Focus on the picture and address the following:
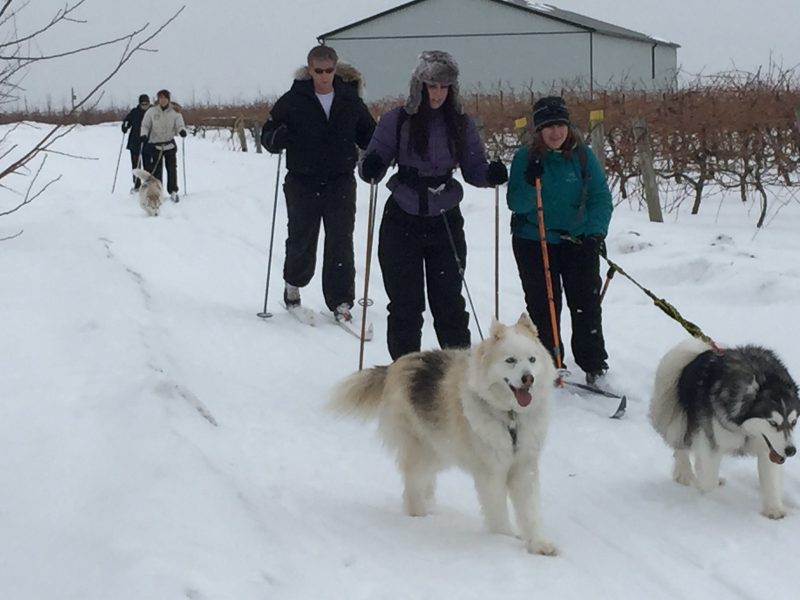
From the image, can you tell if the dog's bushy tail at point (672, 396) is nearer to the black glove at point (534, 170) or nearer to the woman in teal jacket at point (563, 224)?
the woman in teal jacket at point (563, 224)

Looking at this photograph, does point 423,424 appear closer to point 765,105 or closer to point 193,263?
point 193,263

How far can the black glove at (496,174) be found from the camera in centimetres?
575

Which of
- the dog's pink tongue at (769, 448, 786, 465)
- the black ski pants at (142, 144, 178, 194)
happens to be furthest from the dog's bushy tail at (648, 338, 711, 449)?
the black ski pants at (142, 144, 178, 194)

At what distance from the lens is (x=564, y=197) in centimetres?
613

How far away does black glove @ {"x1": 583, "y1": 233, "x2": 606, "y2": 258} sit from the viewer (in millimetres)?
6082

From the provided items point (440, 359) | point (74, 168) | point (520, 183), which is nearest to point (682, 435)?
point (440, 359)

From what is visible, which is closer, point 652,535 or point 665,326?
point 652,535

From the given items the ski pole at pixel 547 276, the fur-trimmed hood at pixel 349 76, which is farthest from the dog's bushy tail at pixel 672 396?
the fur-trimmed hood at pixel 349 76

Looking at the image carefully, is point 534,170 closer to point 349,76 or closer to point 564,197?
point 564,197

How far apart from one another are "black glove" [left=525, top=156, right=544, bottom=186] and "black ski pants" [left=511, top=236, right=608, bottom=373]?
443mm

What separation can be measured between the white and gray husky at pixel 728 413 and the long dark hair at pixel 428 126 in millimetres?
1915

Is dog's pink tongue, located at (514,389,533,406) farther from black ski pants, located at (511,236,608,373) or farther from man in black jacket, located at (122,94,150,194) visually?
man in black jacket, located at (122,94,150,194)

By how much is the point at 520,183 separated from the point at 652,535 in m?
2.69

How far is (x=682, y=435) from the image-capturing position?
15.5 ft
